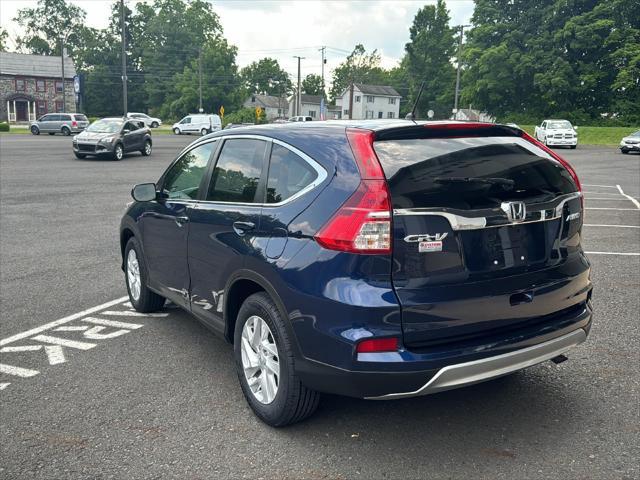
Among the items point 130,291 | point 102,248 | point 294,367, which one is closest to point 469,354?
point 294,367

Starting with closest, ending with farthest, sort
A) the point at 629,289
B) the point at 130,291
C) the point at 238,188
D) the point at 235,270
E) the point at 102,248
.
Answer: the point at 235,270
the point at 238,188
the point at 130,291
the point at 629,289
the point at 102,248

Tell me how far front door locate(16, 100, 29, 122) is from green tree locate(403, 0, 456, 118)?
52.6m

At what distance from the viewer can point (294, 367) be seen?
3.22m

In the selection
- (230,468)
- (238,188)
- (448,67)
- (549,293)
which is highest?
(448,67)

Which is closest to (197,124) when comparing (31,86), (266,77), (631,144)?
(631,144)

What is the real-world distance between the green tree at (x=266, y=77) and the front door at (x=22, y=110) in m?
50.3

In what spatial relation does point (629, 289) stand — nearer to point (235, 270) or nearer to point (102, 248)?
point (235, 270)

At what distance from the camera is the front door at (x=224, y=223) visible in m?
3.67

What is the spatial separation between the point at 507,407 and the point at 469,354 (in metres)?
0.96

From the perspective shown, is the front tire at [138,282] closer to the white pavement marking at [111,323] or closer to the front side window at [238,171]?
the white pavement marking at [111,323]

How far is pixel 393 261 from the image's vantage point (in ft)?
9.61


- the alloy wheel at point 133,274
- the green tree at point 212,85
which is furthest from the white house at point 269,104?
the alloy wheel at point 133,274

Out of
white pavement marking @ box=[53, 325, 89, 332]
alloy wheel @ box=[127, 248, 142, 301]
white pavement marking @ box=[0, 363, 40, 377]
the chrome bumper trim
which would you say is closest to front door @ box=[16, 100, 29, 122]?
alloy wheel @ box=[127, 248, 142, 301]

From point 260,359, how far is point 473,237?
4.73 feet
